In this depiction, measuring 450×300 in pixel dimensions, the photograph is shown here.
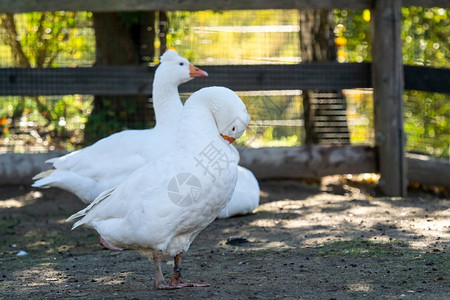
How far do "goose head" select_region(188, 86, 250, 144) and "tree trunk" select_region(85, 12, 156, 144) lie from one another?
4576 millimetres

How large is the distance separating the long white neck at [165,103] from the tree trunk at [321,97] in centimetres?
320

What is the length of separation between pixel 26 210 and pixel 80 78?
63.4 inches

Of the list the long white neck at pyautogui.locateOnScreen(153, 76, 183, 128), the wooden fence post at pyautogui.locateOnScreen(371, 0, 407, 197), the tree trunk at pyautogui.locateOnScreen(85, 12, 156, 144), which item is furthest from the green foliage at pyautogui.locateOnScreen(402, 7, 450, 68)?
the long white neck at pyautogui.locateOnScreen(153, 76, 183, 128)

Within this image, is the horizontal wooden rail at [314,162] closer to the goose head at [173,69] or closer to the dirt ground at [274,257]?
the dirt ground at [274,257]

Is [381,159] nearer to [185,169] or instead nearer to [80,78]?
[80,78]

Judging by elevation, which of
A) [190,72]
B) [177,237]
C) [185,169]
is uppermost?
[190,72]

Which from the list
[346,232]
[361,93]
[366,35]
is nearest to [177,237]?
[346,232]

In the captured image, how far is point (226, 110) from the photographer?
3898 mm

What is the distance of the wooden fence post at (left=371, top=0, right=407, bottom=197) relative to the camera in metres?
7.75

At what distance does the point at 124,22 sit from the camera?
8500mm

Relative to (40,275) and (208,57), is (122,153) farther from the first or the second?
(208,57)

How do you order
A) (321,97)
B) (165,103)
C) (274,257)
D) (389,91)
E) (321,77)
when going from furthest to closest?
(321,97) < (321,77) < (389,91) < (165,103) < (274,257)

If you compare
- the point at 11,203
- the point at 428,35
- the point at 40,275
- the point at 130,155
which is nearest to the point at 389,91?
the point at 428,35

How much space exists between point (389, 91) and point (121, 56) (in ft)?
11.1
